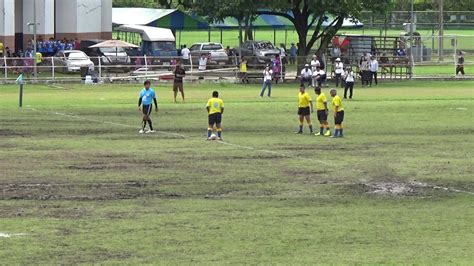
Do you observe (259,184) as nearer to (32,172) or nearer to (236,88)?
(32,172)

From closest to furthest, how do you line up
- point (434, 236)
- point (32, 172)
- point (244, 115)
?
1. point (434, 236)
2. point (32, 172)
3. point (244, 115)

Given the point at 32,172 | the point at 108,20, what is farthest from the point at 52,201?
the point at 108,20

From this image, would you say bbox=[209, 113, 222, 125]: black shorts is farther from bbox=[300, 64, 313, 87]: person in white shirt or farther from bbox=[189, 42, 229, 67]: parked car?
bbox=[189, 42, 229, 67]: parked car

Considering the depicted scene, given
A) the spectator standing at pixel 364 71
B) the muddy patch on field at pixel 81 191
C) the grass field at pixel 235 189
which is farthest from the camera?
the spectator standing at pixel 364 71

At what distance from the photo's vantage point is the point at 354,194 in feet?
80.1

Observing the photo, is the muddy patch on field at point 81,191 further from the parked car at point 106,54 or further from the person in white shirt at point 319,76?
the parked car at point 106,54

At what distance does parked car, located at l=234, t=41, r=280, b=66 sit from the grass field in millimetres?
24385

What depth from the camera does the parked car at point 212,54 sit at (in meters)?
68.4

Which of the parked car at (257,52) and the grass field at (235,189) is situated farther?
the parked car at (257,52)

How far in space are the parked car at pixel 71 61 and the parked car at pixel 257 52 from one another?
386 inches

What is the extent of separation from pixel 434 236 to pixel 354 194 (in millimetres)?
5251

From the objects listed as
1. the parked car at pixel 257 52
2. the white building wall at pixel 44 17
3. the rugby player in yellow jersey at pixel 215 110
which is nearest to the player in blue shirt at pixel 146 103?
the rugby player in yellow jersey at pixel 215 110

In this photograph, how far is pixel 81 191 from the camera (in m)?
24.3

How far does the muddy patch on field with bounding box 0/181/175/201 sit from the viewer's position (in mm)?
23500
